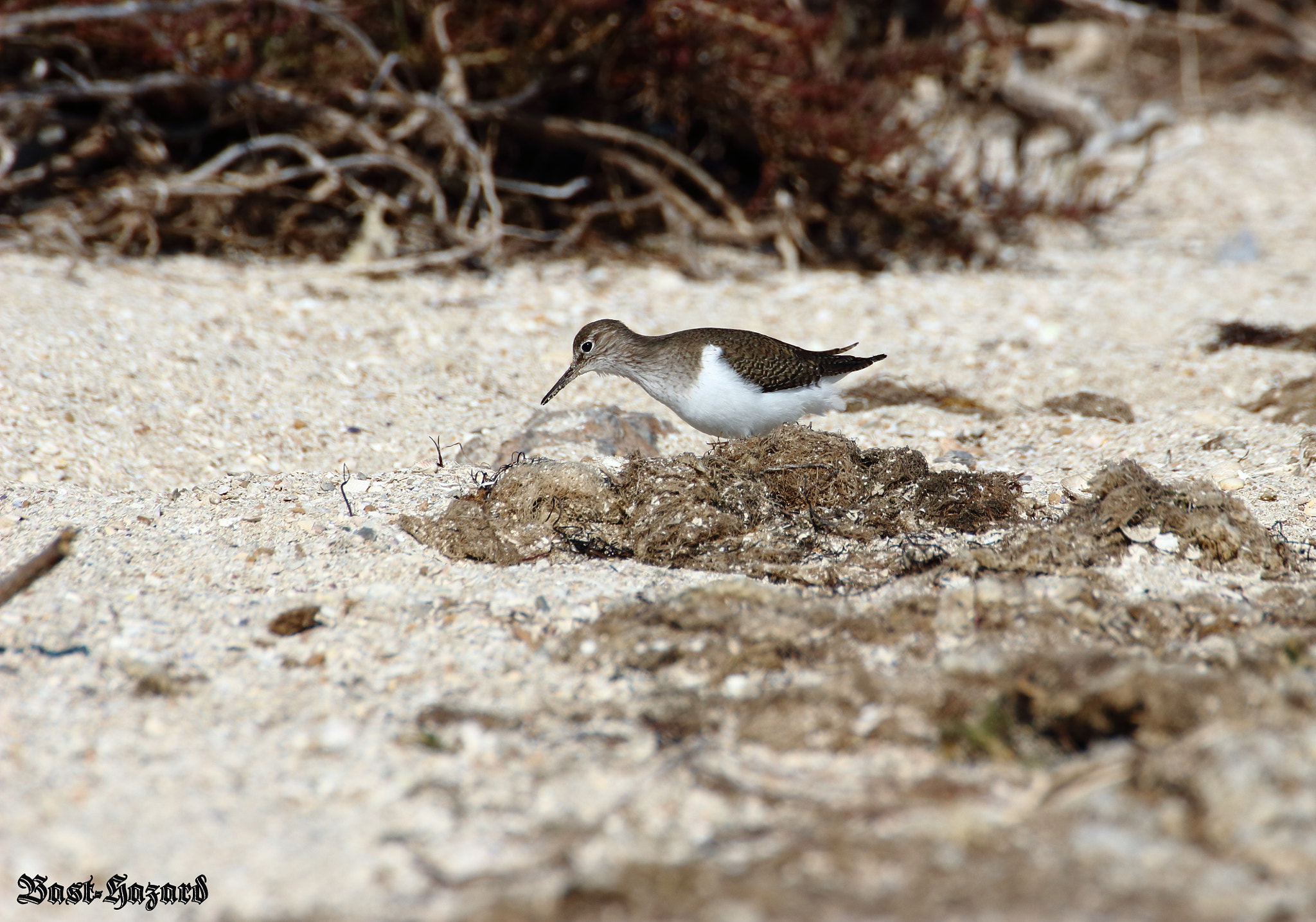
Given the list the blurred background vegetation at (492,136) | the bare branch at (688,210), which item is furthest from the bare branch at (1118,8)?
the bare branch at (688,210)

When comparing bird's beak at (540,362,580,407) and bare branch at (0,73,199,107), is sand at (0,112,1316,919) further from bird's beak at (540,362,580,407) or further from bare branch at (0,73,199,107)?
bare branch at (0,73,199,107)

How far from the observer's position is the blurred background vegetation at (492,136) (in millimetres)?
6852

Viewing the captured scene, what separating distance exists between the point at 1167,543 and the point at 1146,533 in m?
0.08

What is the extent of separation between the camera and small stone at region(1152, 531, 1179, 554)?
3.91m

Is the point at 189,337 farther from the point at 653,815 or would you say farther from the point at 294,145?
the point at 653,815

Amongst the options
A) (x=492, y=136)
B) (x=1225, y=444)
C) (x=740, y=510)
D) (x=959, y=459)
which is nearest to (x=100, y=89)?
(x=492, y=136)

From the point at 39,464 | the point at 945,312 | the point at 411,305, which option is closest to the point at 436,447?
the point at 39,464

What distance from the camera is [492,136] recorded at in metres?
7.67

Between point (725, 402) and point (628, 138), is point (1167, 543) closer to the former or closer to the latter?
point (725, 402)

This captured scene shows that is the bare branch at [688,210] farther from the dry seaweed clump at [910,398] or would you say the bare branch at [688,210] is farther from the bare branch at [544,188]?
the dry seaweed clump at [910,398]

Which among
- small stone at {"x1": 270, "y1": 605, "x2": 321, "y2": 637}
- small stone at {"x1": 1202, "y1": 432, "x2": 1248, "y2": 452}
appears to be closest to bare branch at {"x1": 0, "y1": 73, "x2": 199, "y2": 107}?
small stone at {"x1": 270, "y1": 605, "x2": 321, "y2": 637}

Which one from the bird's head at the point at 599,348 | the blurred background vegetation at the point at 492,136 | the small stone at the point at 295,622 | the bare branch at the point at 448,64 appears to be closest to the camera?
the small stone at the point at 295,622

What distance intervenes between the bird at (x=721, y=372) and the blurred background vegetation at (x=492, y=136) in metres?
2.06

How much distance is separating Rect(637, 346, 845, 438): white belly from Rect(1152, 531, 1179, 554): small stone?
159cm
